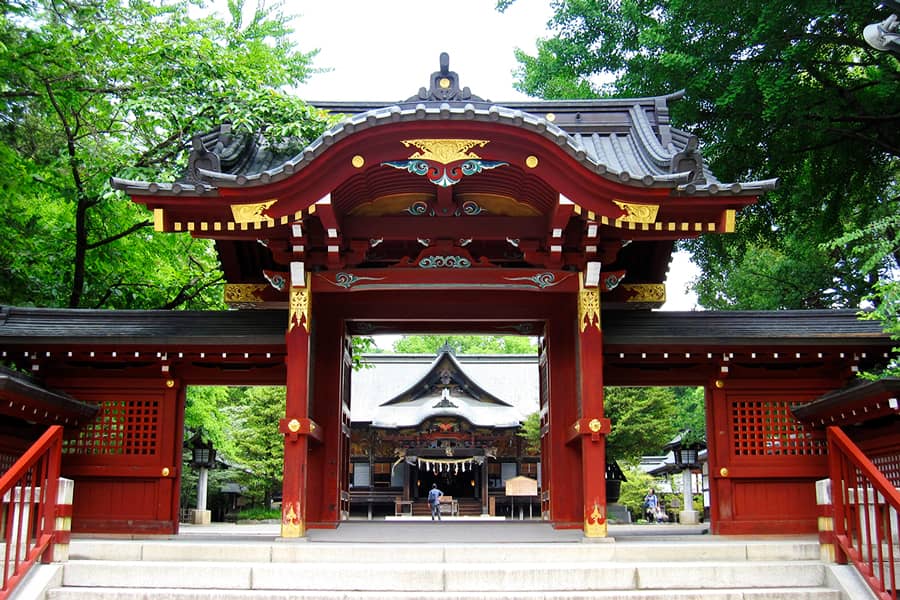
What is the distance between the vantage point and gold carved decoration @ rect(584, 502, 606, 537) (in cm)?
827

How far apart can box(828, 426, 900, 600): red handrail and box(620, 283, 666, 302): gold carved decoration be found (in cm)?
349

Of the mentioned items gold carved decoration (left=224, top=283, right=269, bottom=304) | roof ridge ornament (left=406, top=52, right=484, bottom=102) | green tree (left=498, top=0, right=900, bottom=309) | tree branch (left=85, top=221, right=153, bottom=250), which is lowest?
gold carved decoration (left=224, top=283, right=269, bottom=304)

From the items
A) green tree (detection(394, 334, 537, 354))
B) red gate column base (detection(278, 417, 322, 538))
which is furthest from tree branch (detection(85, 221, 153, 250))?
green tree (detection(394, 334, 537, 354))

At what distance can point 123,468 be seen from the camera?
9680 mm

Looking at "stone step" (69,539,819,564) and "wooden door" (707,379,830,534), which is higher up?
"wooden door" (707,379,830,534)

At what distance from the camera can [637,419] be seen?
74.9 feet

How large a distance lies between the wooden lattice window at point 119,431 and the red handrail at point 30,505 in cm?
254

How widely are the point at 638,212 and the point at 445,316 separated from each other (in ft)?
9.06

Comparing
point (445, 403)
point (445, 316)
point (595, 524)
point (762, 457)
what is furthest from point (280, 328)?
point (445, 403)

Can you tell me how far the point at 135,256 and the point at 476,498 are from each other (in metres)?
18.2

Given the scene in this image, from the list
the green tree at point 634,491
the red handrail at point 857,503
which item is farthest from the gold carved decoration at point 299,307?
the green tree at point 634,491

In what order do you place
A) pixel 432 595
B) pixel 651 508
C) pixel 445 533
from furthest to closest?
pixel 651 508
pixel 445 533
pixel 432 595

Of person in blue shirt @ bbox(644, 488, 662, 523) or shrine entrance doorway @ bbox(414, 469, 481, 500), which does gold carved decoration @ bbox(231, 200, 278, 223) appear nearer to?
person in blue shirt @ bbox(644, 488, 662, 523)

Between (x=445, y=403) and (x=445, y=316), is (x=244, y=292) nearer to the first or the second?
(x=445, y=316)
